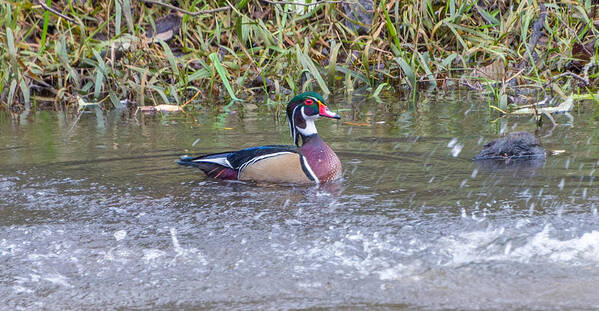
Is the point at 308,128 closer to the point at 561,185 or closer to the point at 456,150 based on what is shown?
the point at 456,150

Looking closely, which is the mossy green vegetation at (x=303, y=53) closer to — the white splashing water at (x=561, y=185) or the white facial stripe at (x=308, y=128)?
the white facial stripe at (x=308, y=128)

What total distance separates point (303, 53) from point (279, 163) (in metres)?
3.96

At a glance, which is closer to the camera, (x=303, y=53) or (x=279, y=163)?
(x=279, y=163)

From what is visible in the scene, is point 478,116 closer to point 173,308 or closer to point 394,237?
point 394,237

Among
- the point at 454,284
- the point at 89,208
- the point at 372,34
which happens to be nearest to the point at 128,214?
the point at 89,208

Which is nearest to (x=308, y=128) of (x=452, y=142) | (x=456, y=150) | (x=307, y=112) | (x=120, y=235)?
(x=307, y=112)

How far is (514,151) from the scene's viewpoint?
19.6 ft

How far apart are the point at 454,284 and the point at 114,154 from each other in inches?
149

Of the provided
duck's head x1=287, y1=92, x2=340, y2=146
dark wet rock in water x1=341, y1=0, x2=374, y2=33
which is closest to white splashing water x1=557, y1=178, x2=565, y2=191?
duck's head x1=287, y1=92, x2=340, y2=146

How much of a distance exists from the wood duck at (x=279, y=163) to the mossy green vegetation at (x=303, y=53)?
307cm

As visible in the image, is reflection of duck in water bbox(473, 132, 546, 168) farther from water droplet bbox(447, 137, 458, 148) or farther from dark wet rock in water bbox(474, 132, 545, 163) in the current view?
water droplet bbox(447, 137, 458, 148)

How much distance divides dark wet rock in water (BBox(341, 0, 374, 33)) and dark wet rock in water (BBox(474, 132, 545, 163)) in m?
4.08

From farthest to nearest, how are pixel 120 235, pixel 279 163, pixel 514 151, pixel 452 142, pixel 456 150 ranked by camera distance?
pixel 452 142 → pixel 456 150 → pixel 514 151 → pixel 279 163 → pixel 120 235

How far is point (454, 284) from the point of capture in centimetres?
344
